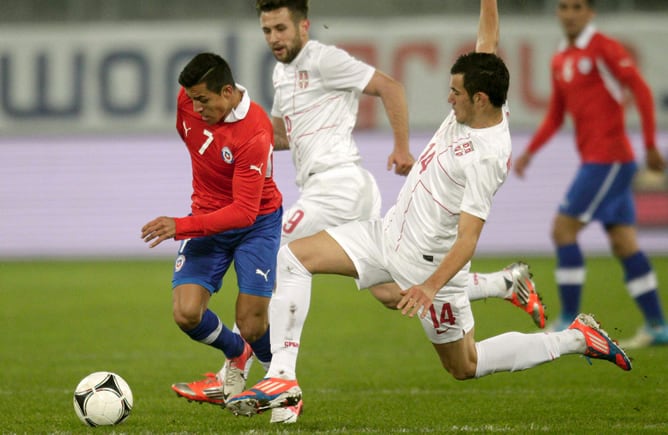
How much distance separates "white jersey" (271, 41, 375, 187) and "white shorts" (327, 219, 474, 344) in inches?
50.2

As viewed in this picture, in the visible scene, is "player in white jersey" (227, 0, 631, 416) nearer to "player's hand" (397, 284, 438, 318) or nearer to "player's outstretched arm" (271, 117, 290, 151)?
"player's hand" (397, 284, 438, 318)

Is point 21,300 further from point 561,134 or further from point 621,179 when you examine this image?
point 561,134

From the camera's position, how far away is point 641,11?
63.7 feet

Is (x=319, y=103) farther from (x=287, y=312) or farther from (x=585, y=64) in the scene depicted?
(x=585, y=64)

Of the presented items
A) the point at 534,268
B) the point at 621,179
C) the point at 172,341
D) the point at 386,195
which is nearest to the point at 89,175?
the point at 386,195

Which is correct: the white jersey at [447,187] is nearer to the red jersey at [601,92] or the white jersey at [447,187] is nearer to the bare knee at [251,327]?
the bare knee at [251,327]

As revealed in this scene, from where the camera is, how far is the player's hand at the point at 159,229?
228 inches

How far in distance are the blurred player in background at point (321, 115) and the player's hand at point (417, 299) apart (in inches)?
81.6

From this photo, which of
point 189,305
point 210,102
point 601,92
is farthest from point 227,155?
point 601,92

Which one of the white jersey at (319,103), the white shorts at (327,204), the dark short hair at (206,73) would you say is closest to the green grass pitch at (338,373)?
the white shorts at (327,204)

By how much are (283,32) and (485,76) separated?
1978 mm

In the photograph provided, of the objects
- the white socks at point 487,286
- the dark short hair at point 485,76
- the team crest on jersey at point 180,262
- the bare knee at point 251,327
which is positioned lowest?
the bare knee at point 251,327

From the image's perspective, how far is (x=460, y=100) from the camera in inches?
231

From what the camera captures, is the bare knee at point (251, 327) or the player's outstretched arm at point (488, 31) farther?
the bare knee at point (251, 327)
